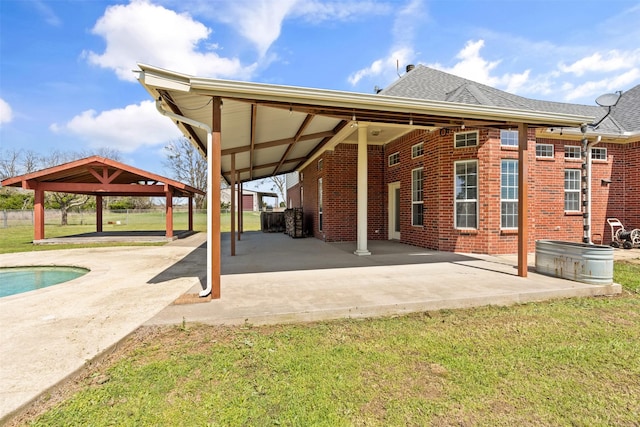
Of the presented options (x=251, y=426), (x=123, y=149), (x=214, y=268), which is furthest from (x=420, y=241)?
(x=123, y=149)

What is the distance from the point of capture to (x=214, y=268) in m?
4.05

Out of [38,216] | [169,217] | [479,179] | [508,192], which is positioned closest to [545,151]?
[508,192]

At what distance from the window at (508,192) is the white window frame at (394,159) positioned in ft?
10.9

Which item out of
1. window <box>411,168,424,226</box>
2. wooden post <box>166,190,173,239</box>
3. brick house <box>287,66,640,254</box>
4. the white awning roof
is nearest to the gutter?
the white awning roof

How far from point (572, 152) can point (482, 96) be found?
11.5 feet

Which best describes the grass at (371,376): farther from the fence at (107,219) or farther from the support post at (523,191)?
the fence at (107,219)

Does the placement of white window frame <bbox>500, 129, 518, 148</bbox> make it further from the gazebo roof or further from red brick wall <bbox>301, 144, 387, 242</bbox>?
the gazebo roof

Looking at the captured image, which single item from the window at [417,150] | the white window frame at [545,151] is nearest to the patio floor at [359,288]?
the window at [417,150]

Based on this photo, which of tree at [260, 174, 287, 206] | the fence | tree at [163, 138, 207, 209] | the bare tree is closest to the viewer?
the fence

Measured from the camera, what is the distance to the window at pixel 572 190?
8859 mm

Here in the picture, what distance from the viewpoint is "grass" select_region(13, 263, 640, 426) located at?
1897 millimetres

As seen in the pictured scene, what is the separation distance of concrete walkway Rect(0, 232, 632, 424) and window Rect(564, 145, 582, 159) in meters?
4.66

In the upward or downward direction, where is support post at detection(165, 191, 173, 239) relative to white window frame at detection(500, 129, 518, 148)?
downward

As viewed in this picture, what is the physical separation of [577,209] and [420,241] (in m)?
4.89
